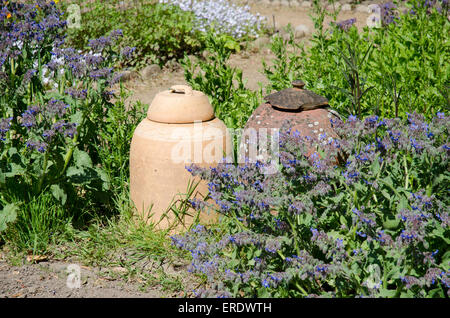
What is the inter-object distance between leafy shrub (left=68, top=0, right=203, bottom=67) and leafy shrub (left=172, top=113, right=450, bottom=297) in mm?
4671

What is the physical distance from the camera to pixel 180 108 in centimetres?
319

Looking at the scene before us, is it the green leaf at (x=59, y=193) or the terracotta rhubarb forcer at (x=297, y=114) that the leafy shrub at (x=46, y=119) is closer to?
the green leaf at (x=59, y=193)

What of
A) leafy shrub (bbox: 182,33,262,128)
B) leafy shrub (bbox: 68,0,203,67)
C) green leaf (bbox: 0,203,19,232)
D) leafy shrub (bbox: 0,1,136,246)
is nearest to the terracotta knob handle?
leafy shrub (bbox: 0,1,136,246)

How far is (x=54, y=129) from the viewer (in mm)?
2754

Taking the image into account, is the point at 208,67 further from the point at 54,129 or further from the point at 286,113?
the point at 54,129

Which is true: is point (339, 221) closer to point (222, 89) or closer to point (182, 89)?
point (182, 89)

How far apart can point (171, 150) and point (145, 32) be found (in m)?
4.36

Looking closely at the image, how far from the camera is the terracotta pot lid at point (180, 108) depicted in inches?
126

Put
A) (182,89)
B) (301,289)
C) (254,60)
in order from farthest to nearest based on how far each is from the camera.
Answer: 1. (254,60)
2. (182,89)
3. (301,289)

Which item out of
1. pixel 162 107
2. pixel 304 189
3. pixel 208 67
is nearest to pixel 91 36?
pixel 208 67

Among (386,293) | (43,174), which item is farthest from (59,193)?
(386,293)

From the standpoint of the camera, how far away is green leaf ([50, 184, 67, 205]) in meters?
2.99

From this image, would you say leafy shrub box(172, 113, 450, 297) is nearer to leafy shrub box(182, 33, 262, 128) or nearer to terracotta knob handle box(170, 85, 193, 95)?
terracotta knob handle box(170, 85, 193, 95)

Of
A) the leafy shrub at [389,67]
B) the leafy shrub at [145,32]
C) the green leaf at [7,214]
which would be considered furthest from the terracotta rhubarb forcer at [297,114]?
the leafy shrub at [145,32]
